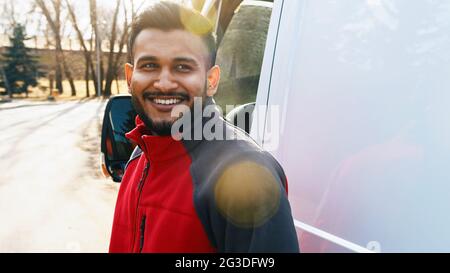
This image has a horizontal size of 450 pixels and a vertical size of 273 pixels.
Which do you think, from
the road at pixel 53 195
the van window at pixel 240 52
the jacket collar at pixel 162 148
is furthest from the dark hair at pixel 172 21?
the road at pixel 53 195

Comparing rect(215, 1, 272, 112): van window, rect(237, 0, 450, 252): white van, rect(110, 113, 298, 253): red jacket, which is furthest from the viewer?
rect(215, 1, 272, 112): van window

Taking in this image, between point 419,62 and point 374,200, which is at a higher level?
point 419,62

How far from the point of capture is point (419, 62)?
120cm

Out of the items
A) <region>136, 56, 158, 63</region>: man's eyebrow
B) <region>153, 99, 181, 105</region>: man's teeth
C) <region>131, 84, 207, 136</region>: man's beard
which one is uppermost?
<region>136, 56, 158, 63</region>: man's eyebrow

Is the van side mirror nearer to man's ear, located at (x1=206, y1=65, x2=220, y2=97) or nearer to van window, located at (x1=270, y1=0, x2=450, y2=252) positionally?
man's ear, located at (x1=206, y1=65, x2=220, y2=97)

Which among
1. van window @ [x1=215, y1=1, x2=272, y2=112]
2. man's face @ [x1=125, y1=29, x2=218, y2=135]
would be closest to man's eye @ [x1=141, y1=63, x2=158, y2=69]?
man's face @ [x1=125, y1=29, x2=218, y2=135]

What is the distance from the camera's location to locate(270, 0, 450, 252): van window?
1.16m

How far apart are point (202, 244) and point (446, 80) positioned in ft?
2.60

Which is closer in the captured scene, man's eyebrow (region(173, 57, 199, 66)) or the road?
man's eyebrow (region(173, 57, 199, 66))

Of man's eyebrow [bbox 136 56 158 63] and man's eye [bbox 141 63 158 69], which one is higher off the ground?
man's eyebrow [bbox 136 56 158 63]
